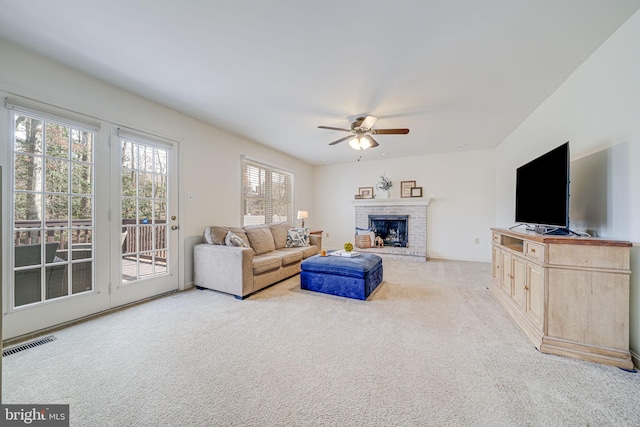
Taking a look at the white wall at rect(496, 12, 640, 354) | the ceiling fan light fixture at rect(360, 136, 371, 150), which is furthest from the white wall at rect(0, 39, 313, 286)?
the white wall at rect(496, 12, 640, 354)

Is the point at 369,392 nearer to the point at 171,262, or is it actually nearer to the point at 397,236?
the point at 171,262

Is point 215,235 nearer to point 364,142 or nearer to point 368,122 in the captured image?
point 364,142

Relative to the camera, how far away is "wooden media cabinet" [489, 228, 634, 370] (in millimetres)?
1953

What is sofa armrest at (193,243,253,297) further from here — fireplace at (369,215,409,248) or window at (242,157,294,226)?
fireplace at (369,215,409,248)

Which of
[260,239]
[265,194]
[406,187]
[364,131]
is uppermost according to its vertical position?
[364,131]

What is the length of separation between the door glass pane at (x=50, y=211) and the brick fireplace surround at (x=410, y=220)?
5.10 meters

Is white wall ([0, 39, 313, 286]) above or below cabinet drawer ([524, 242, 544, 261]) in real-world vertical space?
above

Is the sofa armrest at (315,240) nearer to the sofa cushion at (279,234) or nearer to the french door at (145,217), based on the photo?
the sofa cushion at (279,234)

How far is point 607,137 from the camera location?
224 centimetres

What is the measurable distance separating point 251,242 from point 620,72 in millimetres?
4497

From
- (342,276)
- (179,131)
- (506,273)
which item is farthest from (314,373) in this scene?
Answer: (179,131)

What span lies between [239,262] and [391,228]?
4.36 m

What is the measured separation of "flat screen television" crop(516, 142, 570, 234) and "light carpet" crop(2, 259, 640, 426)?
109 cm

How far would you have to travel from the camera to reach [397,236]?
21.4ft
